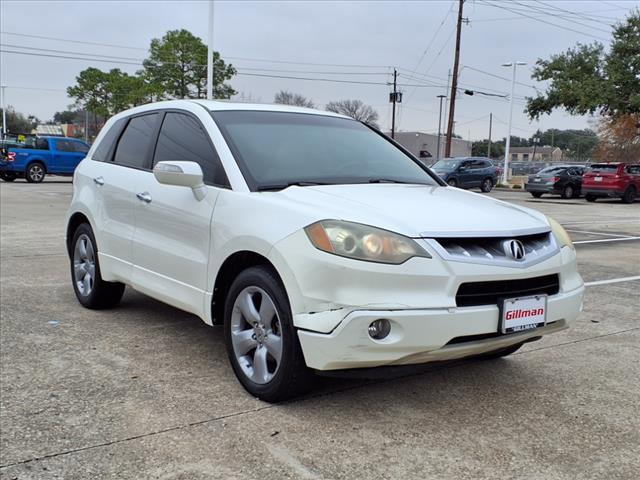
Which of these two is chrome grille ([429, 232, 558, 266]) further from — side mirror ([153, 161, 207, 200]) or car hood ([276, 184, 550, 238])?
side mirror ([153, 161, 207, 200])

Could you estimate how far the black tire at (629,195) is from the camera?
79.1 ft

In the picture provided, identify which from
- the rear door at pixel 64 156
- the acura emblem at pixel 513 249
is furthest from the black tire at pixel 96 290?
the rear door at pixel 64 156

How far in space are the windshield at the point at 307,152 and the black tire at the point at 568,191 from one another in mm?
23785

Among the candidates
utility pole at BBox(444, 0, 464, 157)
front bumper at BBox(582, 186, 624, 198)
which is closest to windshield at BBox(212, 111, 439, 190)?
front bumper at BBox(582, 186, 624, 198)

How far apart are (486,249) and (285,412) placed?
4.35 ft

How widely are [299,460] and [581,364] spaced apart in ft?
7.68

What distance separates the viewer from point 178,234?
3.99 meters

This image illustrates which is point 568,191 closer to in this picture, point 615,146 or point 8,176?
point 8,176

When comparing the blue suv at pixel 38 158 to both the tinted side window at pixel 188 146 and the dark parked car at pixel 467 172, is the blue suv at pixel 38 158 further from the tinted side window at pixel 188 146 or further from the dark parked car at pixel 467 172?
the tinted side window at pixel 188 146

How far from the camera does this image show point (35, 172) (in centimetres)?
2527

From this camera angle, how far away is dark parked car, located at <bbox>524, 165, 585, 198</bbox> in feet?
85.4

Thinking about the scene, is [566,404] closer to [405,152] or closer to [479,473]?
[479,473]

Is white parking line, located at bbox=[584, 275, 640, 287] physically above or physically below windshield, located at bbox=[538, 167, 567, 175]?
below

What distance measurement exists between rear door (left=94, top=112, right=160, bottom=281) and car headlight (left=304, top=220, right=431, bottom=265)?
1.93 m
